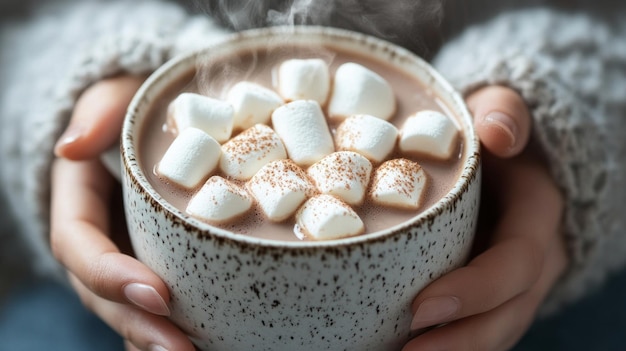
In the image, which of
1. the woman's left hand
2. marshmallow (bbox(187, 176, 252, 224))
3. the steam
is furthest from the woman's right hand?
the woman's left hand

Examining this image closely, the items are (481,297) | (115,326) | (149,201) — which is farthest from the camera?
(115,326)

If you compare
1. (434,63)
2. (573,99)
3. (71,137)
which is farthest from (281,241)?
(434,63)

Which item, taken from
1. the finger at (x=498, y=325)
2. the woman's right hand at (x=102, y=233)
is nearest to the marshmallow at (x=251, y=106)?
the woman's right hand at (x=102, y=233)

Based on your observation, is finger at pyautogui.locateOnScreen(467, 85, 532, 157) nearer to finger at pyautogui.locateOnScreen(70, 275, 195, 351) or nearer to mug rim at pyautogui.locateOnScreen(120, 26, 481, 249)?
mug rim at pyautogui.locateOnScreen(120, 26, 481, 249)

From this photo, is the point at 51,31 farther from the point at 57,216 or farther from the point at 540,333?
the point at 540,333

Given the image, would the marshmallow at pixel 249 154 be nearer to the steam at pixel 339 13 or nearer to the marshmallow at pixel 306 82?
the marshmallow at pixel 306 82

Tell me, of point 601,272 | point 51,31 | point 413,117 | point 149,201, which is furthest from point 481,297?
point 51,31
